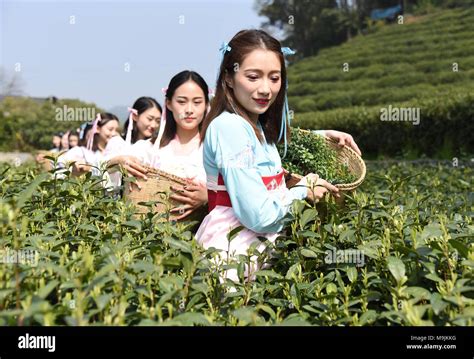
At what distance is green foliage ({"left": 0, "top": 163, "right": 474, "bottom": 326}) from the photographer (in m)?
1.29

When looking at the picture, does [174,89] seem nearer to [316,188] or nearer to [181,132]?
[181,132]

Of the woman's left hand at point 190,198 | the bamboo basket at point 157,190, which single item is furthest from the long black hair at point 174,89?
the woman's left hand at point 190,198

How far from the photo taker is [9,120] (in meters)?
30.0

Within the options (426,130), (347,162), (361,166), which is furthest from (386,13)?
(361,166)

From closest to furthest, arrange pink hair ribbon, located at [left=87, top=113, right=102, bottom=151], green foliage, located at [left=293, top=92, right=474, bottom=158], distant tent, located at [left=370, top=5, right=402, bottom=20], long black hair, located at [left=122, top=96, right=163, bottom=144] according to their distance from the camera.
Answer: long black hair, located at [left=122, top=96, right=163, bottom=144] → pink hair ribbon, located at [left=87, top=113, right=102, bottom=151] → green foliage, located at [left=293, top=92, right=474, bottom=158] → distant tent, located at [left=370, top=5, right=402, bottom=20]

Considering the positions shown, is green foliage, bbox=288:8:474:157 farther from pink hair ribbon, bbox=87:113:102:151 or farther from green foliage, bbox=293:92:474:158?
pink hair ribbon, bbox=87:113:102:151

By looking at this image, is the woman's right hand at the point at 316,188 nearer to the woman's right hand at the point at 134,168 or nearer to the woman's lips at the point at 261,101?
the woman's lips at the point at 261,101

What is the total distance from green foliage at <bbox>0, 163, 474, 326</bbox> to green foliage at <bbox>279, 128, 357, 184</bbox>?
1.30 feet

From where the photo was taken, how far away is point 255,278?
1.77 m

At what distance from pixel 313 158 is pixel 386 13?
36.4 m

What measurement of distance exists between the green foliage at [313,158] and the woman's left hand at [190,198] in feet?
1.32

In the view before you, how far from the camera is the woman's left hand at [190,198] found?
243 cm

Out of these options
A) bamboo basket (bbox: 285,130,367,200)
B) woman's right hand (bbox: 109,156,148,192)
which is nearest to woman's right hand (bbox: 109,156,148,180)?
woman's right hand (bbox: 109,156,148,192)
